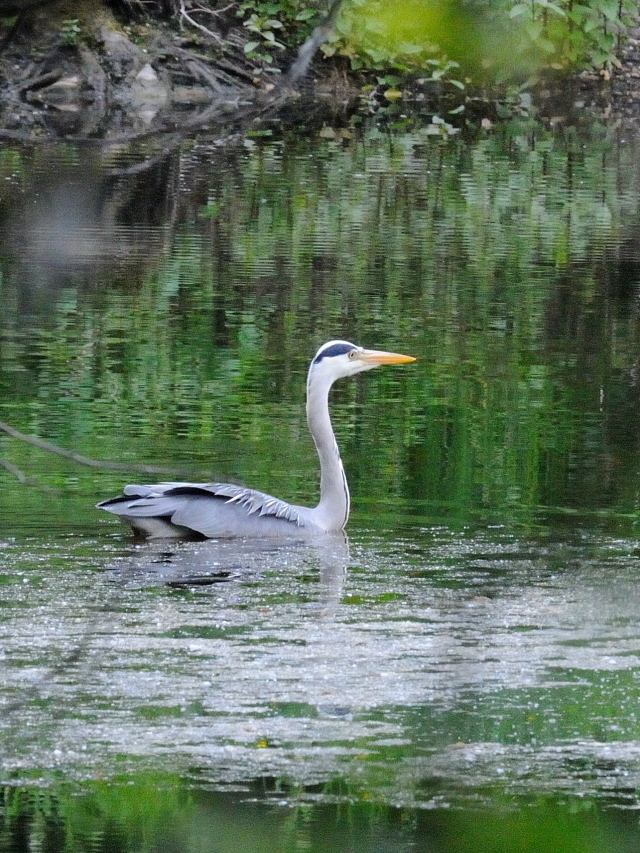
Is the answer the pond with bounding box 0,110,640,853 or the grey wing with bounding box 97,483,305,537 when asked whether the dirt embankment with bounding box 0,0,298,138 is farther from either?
the grey wing with bounding box 97,483,305,537

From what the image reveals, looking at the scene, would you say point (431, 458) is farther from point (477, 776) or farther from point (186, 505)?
point (477, 776)

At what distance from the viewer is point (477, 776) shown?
16.0ft

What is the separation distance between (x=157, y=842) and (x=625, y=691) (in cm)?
186

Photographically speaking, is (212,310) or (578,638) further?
(212,310)

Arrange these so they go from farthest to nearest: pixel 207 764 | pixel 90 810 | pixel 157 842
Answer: pixel 207 764 → pixel 90 810 → pixel 157 842

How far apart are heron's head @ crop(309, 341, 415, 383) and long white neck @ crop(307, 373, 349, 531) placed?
0.13ft

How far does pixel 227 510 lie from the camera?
7.60 meters

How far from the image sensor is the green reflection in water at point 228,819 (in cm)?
431

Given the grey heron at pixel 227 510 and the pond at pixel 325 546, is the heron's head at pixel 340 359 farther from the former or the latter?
the pond at pixel 325 546

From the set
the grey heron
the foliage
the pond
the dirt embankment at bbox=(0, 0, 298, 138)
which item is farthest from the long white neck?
the dirt embankment at bbox=(0, 0, 298, 138)

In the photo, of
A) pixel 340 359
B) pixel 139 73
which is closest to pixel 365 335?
pixel 340 359

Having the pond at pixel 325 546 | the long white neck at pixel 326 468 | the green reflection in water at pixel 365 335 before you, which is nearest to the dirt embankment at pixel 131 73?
the green reflection in water at pixel 365 335

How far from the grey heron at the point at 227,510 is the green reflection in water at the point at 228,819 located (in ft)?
8.95

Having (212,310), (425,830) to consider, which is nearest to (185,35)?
(212,310)
